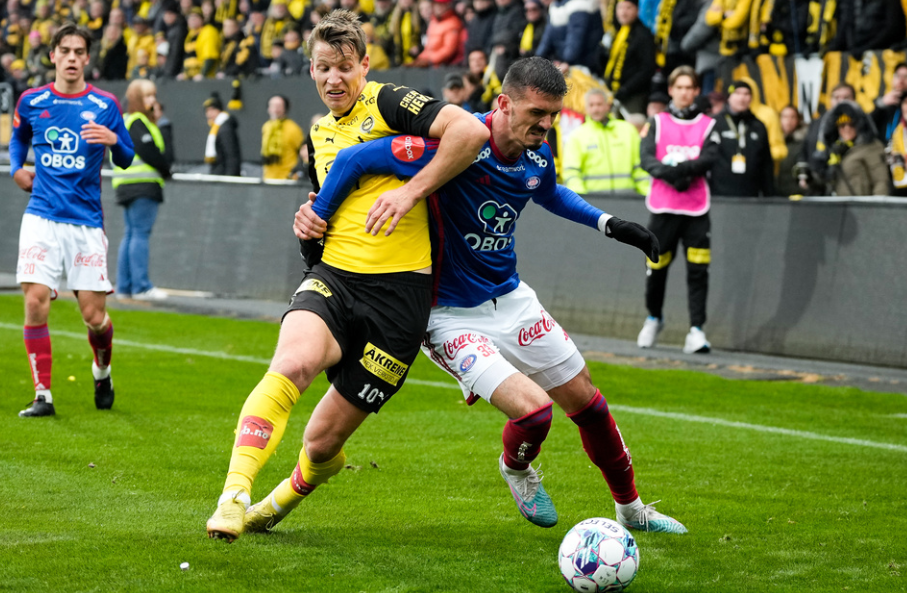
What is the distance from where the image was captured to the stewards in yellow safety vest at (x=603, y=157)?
41.0 ft

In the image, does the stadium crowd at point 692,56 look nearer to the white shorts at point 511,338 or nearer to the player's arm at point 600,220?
the player's arm at point 600,220

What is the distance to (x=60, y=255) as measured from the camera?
7977 millimetres

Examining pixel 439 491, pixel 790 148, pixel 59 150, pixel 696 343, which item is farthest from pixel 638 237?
pixel 790 148

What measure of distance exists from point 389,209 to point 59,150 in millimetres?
4230

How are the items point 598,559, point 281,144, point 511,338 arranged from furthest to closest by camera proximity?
point 281,144 → point 511,338 → point 598,559

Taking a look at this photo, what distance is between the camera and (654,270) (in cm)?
1129

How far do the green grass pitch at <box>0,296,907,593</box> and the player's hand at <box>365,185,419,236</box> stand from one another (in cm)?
127

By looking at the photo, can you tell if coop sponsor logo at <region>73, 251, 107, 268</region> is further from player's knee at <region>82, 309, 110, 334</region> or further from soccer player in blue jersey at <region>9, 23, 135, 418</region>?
player's knee at <region>82, 309, 110, 334</region>

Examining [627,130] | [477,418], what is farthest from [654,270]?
[477,418]

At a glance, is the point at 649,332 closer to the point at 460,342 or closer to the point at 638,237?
the point at 638,237

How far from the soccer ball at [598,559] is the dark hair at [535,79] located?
1.67 metres

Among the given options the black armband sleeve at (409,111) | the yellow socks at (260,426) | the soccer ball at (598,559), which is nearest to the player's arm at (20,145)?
the black armband sleeve at (409,111)

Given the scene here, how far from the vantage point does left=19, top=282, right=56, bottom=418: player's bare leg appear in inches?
307

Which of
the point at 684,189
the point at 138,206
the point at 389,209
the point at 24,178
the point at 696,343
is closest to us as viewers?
the point at 389,209
